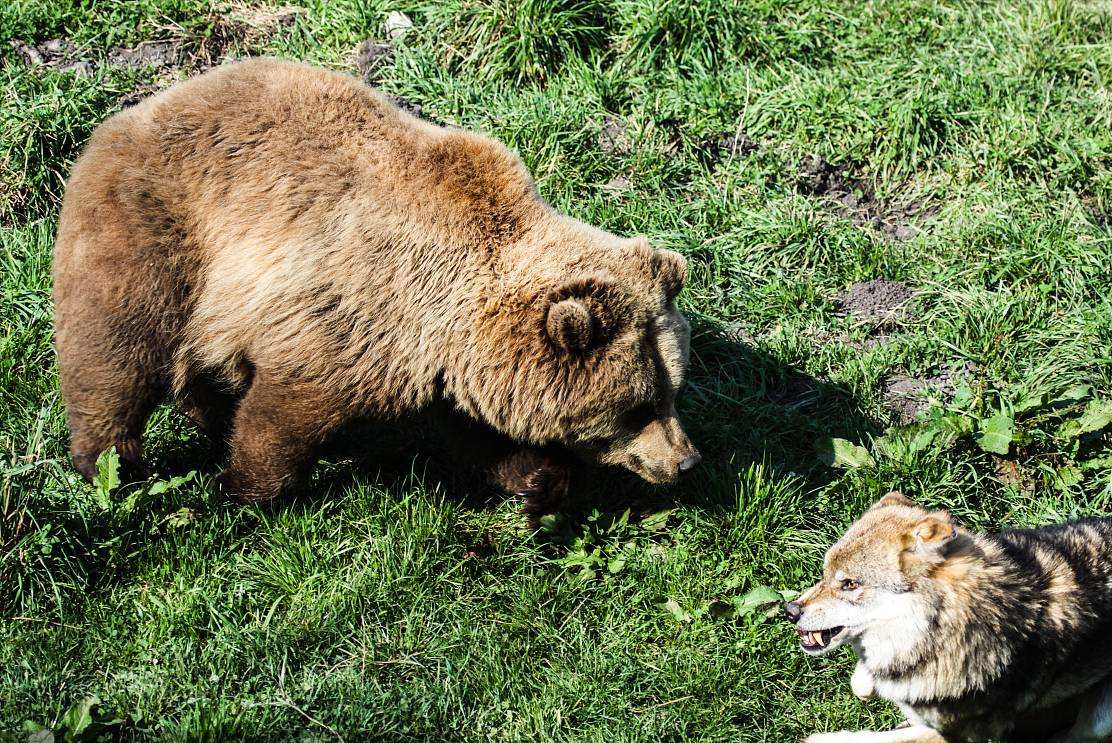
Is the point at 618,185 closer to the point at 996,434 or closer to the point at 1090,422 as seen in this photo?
the point at 996,434

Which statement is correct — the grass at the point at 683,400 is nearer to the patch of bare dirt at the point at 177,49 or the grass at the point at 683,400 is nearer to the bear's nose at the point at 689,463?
the patch of bare dirt at the point at 177,49

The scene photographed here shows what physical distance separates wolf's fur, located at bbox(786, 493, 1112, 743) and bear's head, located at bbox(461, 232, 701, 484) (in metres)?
1.08

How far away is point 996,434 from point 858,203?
7.04 ft

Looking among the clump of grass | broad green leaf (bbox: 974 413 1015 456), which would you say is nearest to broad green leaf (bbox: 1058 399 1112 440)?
broad green leaf (bbox: 974 413 1015 456)

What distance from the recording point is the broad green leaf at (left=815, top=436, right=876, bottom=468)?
5.95 metres

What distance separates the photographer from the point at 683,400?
21.0 ft

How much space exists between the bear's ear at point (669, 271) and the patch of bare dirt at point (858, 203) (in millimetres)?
2385

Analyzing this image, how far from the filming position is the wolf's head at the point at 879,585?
14.4ft

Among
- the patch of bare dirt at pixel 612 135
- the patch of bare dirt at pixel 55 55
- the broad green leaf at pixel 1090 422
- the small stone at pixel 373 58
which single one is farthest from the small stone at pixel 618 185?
the patch of bare dirt at pixel 55 55

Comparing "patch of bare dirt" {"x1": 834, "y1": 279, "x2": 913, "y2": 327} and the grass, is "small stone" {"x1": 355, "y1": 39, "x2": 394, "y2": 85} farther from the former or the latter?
"patch of bare dirt" {"x1": 834, "y1": 279, "x2": 913, "y2": 327}

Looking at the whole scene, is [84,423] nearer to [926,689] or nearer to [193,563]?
[193,563]

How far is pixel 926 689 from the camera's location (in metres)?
4.50

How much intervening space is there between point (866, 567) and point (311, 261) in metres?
2.73

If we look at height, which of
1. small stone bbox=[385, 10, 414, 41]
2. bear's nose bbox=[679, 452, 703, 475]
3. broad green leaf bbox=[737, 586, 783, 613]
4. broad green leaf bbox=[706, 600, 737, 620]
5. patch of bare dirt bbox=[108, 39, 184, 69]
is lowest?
broad green leaf bbox=[706, 600, 737, 620]
